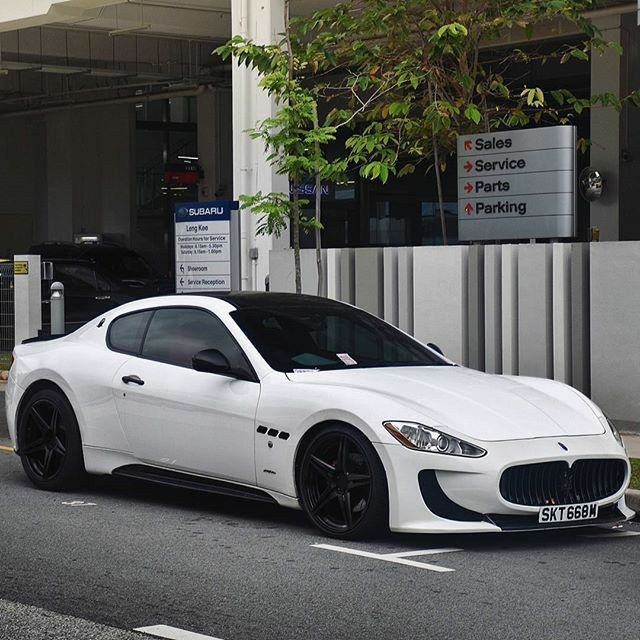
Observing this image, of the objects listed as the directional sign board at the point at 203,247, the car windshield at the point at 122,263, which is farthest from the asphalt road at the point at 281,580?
the car windshield at the point at 122,263

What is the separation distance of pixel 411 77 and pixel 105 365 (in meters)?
6.21

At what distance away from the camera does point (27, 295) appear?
21.6 meters

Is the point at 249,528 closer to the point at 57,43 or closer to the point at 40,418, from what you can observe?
the point at 40,418

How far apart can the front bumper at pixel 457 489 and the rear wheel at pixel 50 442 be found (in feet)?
9.15

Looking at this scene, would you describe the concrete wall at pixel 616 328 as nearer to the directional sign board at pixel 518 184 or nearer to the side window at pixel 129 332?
the directional sign board at pixel 518 184

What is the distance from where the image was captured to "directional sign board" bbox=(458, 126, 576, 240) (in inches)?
544

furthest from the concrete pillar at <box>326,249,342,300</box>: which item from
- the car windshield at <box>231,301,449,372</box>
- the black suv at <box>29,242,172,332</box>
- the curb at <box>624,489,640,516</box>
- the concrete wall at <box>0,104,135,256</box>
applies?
the concrete wall at <box>0,104,135,256</box>

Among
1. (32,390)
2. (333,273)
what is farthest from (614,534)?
(333,273)

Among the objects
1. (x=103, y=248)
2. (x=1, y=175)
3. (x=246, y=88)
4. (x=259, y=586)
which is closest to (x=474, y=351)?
(x=246, y=88)

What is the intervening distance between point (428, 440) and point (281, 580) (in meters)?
1.19

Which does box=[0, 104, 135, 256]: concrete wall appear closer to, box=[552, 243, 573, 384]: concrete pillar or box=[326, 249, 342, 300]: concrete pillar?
box=[326, 249, 342, 300]: concrete pillar

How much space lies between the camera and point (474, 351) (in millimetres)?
14039

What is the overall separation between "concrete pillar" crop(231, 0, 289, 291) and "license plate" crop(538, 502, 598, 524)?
9.94 m

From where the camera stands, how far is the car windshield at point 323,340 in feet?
28.2
